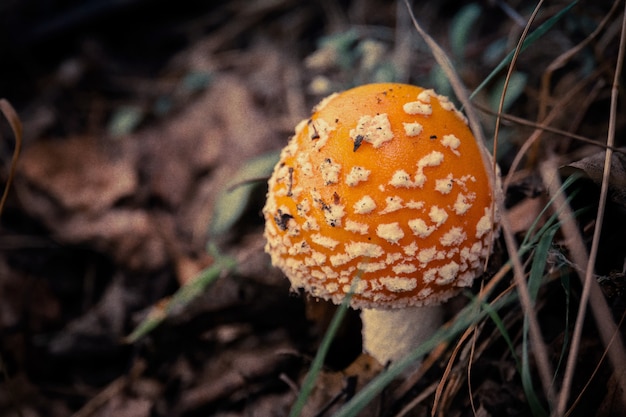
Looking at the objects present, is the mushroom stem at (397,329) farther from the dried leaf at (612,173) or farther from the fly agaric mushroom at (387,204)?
the dried leaf at (612,173)

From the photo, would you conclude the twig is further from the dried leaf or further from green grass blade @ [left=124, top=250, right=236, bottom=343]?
green grass blade @ [left=124, top=250, right=236, bottom=343]

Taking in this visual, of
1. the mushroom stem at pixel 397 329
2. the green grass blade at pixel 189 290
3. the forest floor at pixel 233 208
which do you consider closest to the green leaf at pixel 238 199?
the forest floor at pixel 233 208

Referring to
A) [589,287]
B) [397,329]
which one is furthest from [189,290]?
[589,287]

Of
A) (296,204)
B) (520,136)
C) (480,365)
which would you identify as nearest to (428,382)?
(480,365)

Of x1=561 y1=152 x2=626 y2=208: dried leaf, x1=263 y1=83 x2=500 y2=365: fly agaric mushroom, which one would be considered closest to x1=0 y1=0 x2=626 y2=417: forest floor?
x1=561 y1=152 x2=626 y2=208: dried leaf

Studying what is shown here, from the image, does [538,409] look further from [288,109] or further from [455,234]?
[288,109]

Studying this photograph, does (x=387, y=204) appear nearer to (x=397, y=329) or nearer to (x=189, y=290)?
(x=397, y=329)
